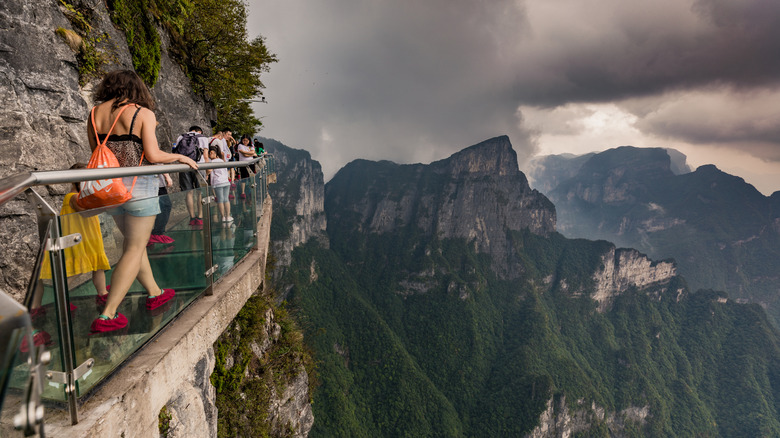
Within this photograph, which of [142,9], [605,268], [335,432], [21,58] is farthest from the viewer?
[605,268]

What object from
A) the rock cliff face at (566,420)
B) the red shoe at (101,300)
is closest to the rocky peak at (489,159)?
the rock cliff face at (566,420)

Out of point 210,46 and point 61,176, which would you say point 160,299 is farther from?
point 210,46

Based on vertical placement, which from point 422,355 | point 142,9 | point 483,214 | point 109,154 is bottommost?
point 422,355

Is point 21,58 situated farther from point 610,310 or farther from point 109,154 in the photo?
point 610,310

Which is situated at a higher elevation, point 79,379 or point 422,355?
point 79,379

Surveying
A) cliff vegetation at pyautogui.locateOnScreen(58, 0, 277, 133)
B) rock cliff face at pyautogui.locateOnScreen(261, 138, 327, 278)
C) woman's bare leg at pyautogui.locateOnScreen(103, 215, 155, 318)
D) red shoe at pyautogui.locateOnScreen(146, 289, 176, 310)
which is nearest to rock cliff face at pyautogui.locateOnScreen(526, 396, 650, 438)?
rock cliff face at pyautogui.locateOnScreen(261, 138, 327, 278)

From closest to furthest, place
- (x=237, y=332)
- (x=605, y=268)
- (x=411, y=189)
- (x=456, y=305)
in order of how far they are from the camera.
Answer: (x=237, y=332)
(x=456, y=305)
(x=605, y=268)
(x=411, y=189)

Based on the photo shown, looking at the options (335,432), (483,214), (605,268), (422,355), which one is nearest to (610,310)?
(605,268)
